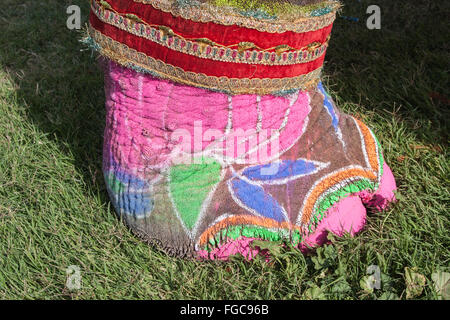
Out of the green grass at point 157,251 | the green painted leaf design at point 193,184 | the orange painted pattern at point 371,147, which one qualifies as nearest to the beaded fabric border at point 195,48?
the green painted leaf design at point 193,184

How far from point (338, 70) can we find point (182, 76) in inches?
63.5

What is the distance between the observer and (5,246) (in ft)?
6.24

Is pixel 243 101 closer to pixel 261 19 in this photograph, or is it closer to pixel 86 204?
pixel 261 19

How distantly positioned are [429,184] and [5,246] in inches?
67.3

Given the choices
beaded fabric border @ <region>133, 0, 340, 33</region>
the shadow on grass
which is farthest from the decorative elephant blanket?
the shadow on grass

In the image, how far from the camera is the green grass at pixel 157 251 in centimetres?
175

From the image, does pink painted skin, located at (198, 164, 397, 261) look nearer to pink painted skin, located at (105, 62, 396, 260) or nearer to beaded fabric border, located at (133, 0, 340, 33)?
pink painted skin, located at (105, 62, 396, 260)

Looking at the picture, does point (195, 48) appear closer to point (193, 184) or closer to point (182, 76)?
point (182, 76)

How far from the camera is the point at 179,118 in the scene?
166 centimetres

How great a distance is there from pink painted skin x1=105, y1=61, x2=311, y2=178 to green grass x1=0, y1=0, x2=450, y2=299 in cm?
36

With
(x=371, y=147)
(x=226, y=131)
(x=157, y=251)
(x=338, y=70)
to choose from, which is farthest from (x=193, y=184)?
(x=338, y=70)

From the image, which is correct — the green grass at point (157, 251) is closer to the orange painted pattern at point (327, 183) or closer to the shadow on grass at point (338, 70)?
the shadow on grass at point (338, 70)
